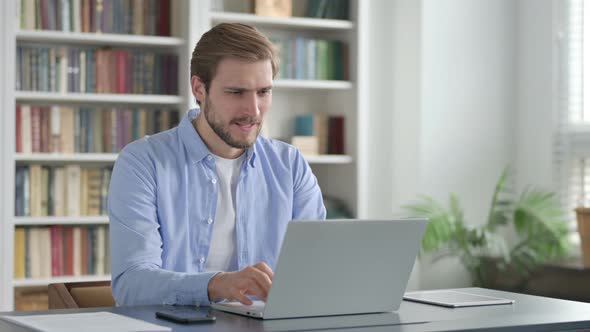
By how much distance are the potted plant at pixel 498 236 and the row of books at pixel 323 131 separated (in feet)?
1.56

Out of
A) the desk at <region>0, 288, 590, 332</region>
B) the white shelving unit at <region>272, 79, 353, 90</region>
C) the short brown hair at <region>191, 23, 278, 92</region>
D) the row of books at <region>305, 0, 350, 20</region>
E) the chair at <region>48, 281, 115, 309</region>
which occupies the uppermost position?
the row of books at <region>305, 0, 350, 20</region>

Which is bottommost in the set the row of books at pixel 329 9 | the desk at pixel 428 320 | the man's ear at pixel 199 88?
the desk at pixel 428 320

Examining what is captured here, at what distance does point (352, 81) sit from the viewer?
4.84m

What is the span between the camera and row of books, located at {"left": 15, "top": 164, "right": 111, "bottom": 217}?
4348mm

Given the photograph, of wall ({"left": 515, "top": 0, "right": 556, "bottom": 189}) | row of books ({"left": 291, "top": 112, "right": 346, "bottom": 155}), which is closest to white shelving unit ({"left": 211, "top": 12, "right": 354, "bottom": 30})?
row of books ({"left": 291, "top": 112, "right": 346, "bottom": 155})

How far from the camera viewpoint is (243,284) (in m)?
1.94

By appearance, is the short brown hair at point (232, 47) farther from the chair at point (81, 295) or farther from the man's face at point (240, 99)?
the chair at point (81, 295)

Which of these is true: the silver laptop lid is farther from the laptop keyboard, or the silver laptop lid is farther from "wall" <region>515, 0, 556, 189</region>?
"wall" <region>515, 0, 556, 189</region>

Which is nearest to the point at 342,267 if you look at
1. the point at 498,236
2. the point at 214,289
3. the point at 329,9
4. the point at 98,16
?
the point at 214,289

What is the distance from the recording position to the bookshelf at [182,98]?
421 cm

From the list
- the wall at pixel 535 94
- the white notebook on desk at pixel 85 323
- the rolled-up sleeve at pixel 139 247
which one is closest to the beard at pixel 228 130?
the rolled-up sleeve at pixel 139 247

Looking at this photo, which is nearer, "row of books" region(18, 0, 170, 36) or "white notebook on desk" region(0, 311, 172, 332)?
"white notebook on desk" region(0, 311, 172, 332)

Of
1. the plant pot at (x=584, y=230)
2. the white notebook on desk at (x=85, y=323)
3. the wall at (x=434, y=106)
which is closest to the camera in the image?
the white notebook on desk at (x=85, y=323)

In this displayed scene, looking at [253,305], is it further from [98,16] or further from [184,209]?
[98,16]
